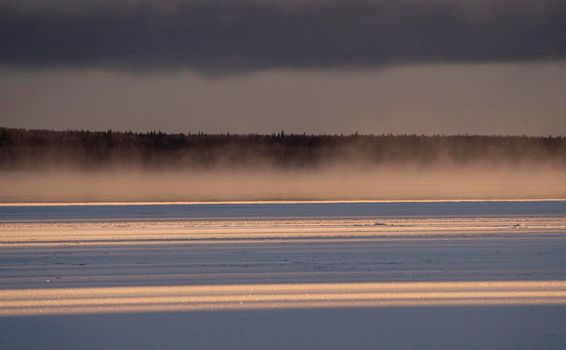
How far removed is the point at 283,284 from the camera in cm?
677

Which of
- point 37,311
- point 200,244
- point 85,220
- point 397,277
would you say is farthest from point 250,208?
point 37,311

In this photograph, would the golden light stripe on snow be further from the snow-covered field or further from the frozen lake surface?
the frozen lake surface

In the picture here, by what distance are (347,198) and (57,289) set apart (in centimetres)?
1103

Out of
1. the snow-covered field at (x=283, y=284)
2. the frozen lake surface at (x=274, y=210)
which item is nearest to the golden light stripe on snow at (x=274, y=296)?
the snow-covered field at (x=283, y=284)

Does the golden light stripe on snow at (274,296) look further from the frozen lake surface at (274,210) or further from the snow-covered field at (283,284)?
the frozen lake surface at (274,210)

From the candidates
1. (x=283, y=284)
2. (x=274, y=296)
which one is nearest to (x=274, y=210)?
(x=283, y=284)

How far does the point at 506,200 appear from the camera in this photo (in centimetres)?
1648

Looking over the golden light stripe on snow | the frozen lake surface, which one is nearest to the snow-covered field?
the golden light stripe on snow

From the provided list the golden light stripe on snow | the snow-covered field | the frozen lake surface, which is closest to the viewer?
the snow-covered field

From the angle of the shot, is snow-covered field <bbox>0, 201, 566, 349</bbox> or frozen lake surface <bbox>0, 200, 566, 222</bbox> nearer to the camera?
snow-covered field <bbox>0, 201, 566, 349</bbox>

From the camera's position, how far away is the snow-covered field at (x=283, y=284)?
5203 mm

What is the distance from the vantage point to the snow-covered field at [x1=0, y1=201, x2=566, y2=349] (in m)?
5.20

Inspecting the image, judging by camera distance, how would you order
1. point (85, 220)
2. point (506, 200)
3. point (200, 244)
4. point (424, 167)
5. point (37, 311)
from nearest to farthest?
point (37, 311)
point (200, 244)
point (85, 220)
point (506, 200)
point (424, 167)

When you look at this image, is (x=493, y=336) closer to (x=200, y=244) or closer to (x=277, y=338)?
(x=277, y=338)
